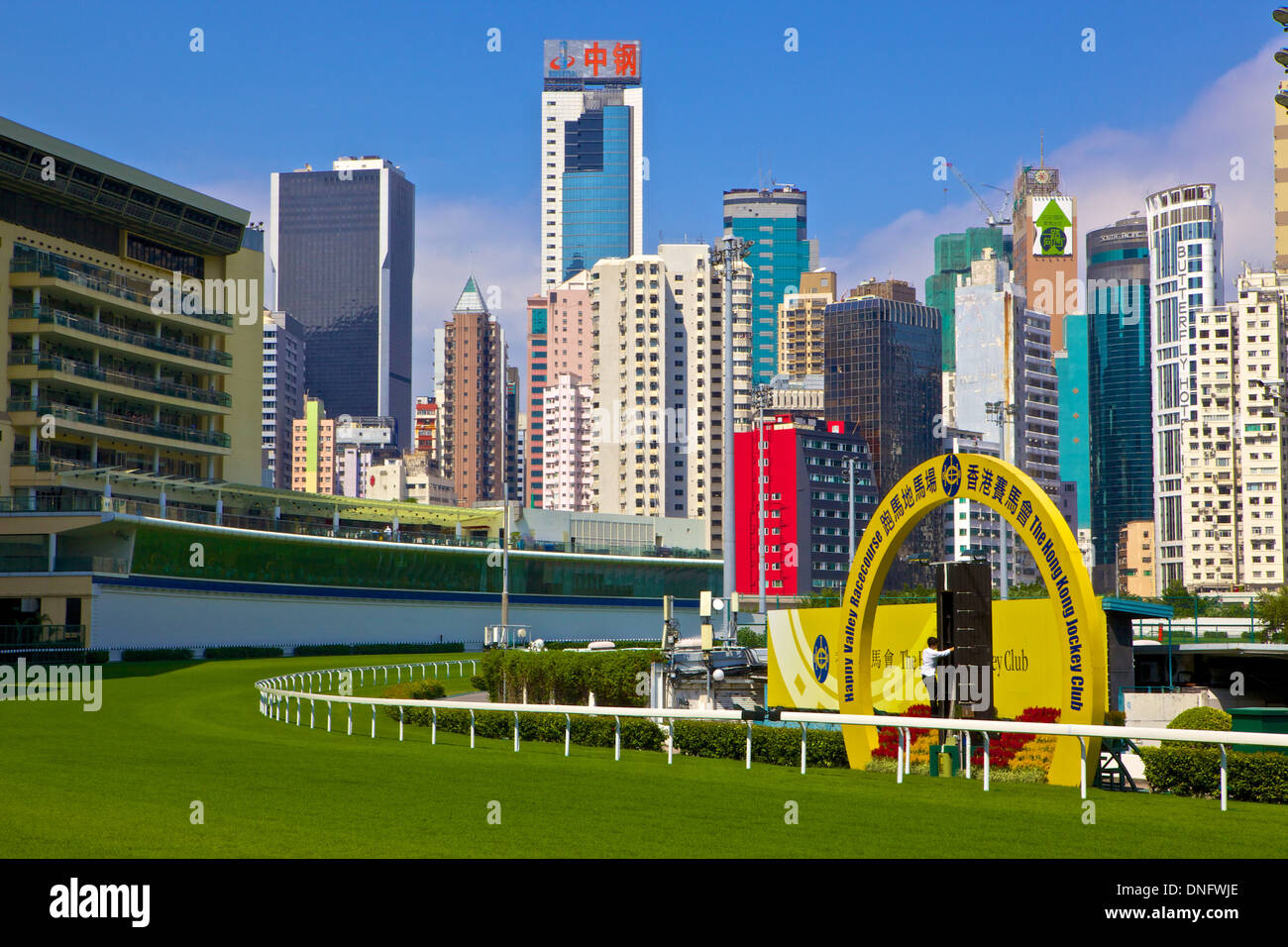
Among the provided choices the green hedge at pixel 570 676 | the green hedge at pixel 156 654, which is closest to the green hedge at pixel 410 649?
the green hedge at pixel 156 654

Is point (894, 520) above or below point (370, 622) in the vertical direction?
above

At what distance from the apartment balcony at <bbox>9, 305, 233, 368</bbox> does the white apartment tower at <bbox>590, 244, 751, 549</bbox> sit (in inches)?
4248

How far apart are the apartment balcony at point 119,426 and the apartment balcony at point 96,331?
3759 millimetres

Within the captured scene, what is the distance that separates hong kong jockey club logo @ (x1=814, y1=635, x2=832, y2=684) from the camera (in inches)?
1008

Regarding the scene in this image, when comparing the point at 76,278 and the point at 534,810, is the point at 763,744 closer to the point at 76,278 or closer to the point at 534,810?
the point at 534,810

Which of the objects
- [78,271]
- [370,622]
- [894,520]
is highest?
[78,271]

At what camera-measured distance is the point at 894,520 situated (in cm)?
2073

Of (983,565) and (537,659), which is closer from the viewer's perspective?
(983,565)

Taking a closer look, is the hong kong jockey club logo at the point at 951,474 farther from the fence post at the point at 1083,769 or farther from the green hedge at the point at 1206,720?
the green hedge at the point at 1206,720

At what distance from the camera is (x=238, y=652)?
236ft

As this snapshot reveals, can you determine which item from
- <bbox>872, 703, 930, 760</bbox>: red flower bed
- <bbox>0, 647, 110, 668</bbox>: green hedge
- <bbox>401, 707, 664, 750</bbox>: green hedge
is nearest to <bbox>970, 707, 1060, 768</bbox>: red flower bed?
<bbox>872, 703, 930, 760</bbox>: red flower bed
